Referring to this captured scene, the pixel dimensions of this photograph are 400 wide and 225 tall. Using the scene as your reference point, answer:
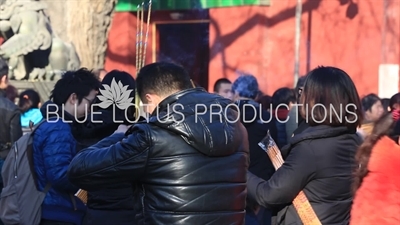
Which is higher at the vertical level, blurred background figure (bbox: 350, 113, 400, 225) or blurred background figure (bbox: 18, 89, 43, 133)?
blurred background figure (bbox: 350, 113, 400, 225)

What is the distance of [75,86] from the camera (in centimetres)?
432

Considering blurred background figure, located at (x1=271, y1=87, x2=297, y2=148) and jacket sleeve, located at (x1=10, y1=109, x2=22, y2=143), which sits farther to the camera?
blurred background figure, located at (x1=271, y1=87, x2=297, y2=148)

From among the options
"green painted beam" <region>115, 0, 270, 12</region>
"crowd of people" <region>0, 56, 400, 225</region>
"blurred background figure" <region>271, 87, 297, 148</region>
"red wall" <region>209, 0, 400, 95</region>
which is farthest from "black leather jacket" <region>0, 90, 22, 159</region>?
"green painted beam" <region>115, 0, 270, 12</region>

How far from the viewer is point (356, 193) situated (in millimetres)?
2801

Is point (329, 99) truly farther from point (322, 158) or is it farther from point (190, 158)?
point (190, 158)

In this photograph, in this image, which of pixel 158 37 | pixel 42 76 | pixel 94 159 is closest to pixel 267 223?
pixel 94 159

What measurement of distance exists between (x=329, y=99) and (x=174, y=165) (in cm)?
101

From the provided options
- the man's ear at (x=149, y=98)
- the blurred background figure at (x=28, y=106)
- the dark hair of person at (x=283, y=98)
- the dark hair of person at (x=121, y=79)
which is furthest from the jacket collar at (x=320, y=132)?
the blurred background figure at (x=28, y=106)

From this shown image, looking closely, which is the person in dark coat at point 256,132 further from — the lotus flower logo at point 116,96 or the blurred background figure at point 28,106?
the blurred background figure at point 28,106

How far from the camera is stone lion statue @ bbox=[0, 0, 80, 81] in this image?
9.32 meters

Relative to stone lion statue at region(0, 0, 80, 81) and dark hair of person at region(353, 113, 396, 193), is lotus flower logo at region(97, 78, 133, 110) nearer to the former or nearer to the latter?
dark hair of person at region(353, 113, 396, 193)

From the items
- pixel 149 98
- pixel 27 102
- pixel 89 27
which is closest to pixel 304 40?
pixel 89 27

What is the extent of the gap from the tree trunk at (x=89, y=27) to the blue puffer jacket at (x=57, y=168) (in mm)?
6304

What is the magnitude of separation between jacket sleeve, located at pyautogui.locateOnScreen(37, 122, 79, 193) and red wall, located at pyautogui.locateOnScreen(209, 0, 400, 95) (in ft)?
32.0
